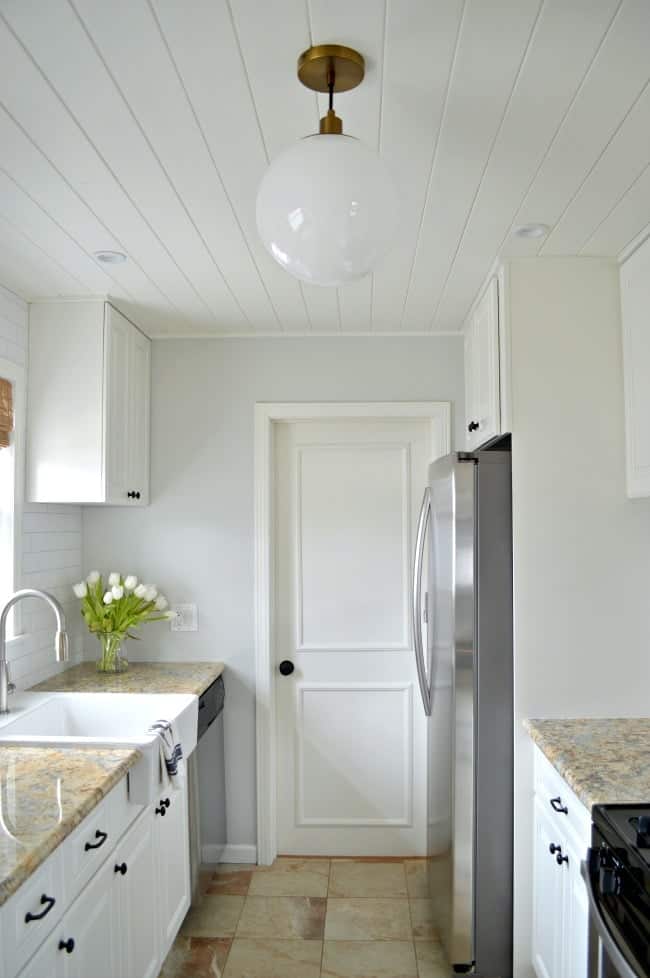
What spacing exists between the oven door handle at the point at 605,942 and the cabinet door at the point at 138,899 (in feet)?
3.92

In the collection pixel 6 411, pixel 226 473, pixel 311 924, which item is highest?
pixel 6 411

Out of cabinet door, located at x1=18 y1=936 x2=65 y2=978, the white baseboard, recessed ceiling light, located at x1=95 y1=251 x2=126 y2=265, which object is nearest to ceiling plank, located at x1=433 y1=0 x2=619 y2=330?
recessed ceiling light, located at x1=95 y1=251 x2=126 y2=265

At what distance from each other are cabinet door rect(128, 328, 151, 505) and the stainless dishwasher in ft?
3.11

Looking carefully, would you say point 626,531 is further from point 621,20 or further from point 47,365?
point 47,365

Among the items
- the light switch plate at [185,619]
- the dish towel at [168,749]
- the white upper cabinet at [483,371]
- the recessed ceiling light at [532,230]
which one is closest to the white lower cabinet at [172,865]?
the dish towel at [168,749]

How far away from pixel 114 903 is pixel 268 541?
1674 millimetres

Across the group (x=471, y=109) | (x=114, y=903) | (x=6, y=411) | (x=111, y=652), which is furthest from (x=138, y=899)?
(x=471, y=109)

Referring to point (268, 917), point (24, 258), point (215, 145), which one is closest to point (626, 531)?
point (215, 145)

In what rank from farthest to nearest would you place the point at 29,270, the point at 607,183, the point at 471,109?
the point at 29,270 < the point at 607,183 < the point at 471,109

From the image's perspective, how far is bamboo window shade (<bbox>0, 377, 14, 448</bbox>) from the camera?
264 cm

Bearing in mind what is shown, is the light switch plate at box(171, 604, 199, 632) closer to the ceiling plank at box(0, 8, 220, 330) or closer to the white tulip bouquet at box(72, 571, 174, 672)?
the white tulip bouquet at box(72, 571, 174, 672)

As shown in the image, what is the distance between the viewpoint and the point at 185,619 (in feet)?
10.9

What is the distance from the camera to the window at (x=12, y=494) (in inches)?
105

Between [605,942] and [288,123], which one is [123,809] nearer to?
[605,942]
